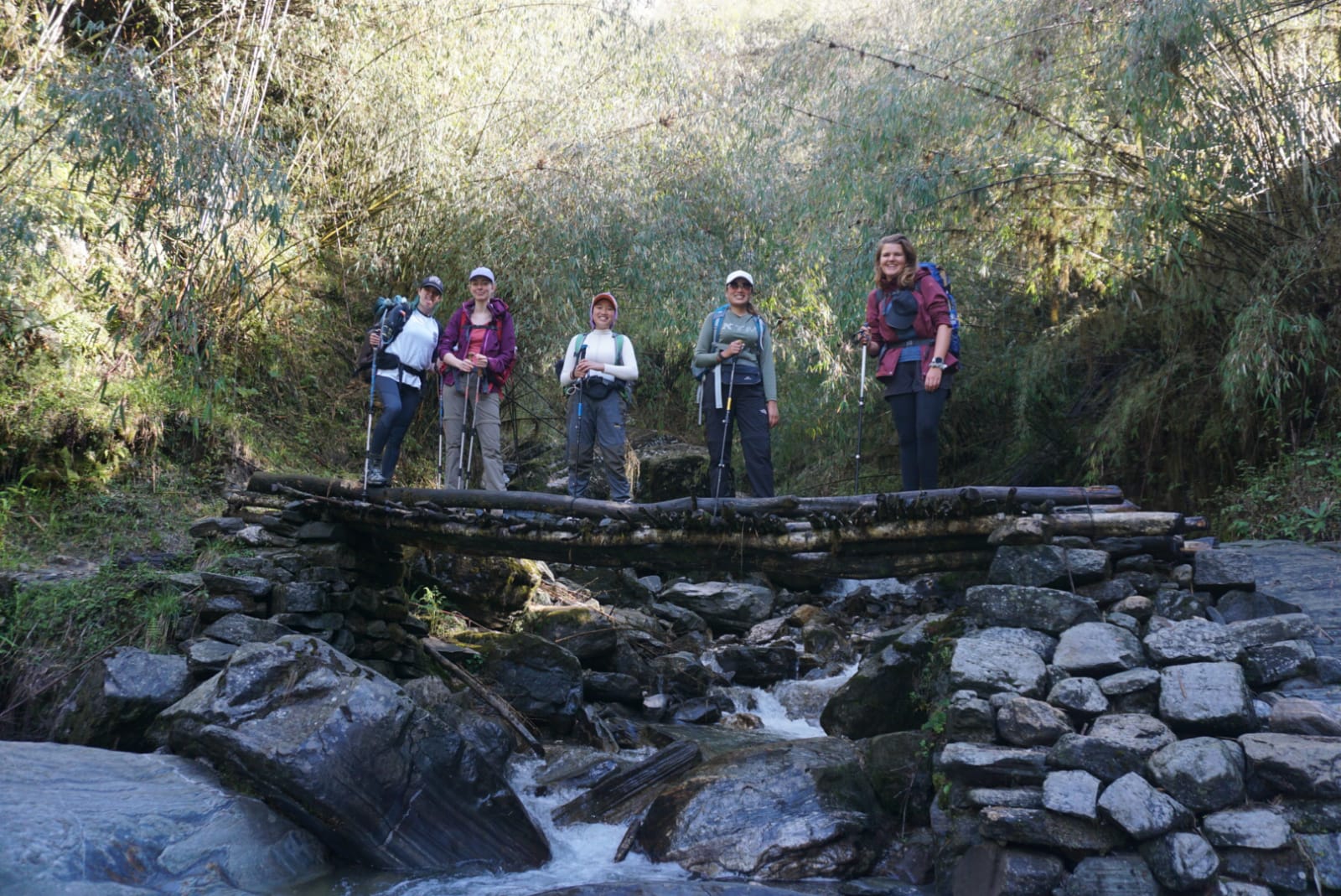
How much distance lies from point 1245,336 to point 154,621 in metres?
6.91

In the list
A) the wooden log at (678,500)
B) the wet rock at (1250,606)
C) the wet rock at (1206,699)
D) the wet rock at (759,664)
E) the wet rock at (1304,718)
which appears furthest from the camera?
the wet rock at (759,664)

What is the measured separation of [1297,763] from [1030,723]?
0.91 m

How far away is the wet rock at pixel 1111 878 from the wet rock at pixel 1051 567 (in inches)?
54.8

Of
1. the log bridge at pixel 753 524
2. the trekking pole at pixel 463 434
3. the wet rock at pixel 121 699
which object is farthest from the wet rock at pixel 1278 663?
the wet rock at pixel 121 699

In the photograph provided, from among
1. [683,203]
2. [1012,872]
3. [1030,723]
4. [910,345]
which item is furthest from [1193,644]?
[683,203]

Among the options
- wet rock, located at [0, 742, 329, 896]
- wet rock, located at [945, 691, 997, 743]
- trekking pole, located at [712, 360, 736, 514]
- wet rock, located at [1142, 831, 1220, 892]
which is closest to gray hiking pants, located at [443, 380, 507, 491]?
trekking pole, located at [712, 360, 736, 514]

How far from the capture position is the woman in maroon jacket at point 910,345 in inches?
216

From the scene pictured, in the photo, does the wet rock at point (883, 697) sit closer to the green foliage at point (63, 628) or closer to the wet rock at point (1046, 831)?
the wet rock at point (1046, 831)

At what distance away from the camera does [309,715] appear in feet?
16.0

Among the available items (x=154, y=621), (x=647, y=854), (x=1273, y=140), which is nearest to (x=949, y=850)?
(x=647, y=854)

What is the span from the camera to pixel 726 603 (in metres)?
9.69

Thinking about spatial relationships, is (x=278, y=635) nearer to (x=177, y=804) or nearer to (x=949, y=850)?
(x=177, y=804)

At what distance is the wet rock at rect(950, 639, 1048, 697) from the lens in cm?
428

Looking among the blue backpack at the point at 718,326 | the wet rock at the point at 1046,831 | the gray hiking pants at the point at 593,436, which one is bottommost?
the wet rock at the point at 1046,831
